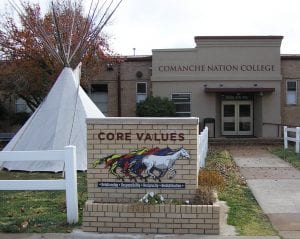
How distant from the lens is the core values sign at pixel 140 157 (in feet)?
25.5

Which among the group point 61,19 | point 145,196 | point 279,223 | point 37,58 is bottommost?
point 279,223

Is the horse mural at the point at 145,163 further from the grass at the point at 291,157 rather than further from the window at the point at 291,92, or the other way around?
the window at the point at 291,92

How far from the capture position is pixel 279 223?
8.09 m

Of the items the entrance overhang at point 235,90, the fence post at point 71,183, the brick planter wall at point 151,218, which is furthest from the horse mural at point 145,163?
the entrance overhang at point 235,90

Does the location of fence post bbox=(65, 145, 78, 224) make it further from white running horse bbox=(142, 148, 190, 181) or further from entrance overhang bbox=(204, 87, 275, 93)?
entrance overhang bbox=(204, 87, 275, 93)

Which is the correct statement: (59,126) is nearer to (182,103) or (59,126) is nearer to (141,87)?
(182,103)

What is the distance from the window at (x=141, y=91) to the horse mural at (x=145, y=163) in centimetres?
2515

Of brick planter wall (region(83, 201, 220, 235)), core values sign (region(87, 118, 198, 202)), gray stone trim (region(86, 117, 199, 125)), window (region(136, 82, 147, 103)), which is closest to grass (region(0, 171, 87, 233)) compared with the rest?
brick planter wall (region(83, 201, 220, 235))

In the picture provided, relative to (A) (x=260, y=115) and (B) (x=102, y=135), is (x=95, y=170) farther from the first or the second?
(A) (x=260, y=115)

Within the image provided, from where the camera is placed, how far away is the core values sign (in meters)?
7.77

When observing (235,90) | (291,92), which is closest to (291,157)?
(235,90)

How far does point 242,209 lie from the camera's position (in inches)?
359

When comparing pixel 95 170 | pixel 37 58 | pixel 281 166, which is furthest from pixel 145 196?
pixel 37 58

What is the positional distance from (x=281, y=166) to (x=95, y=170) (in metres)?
9.38
